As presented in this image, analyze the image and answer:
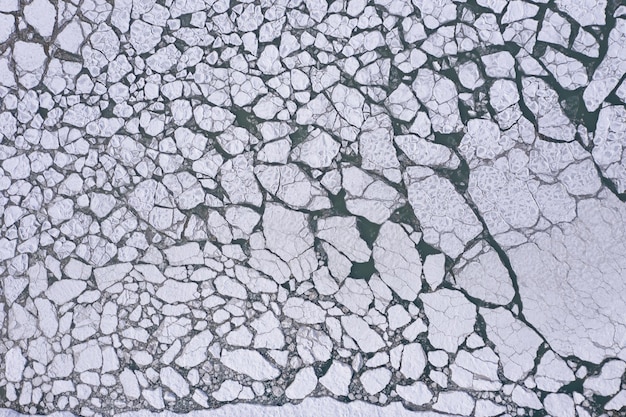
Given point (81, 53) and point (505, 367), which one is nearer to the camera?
point (505, 367)

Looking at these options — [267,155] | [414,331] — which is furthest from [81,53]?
[414,331]

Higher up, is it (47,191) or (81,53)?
(81,53)

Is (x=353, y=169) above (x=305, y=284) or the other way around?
above

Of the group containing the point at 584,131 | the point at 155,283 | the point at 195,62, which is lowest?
the point at 155,283

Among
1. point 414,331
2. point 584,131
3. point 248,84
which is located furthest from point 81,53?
point 584,131

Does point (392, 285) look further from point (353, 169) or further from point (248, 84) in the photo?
point (248, 84)

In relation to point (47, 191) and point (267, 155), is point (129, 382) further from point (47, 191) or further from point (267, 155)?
point (267, 155)
